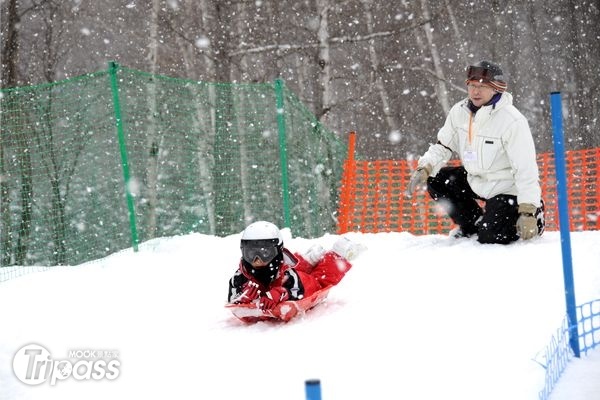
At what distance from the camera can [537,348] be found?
3559 mm

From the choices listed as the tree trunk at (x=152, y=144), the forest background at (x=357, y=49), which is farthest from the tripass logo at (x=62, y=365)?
the forest background at (x=357, y=49)

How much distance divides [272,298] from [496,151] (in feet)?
8.36

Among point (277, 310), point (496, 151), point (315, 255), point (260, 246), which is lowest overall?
point (277, 310)

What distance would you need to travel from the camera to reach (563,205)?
342 centimetres

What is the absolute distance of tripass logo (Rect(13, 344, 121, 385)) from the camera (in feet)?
12.8

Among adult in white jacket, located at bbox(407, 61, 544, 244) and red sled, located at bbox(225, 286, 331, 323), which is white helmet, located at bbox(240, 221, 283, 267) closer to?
red sled, located at bbox(225, 286, 331, 323)

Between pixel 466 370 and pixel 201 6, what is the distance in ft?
41.2

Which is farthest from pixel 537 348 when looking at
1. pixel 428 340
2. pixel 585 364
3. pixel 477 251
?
pixel 477 251

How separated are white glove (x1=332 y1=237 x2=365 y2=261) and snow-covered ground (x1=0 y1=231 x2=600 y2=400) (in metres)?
0.31

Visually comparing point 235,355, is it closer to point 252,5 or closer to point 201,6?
point 201,6

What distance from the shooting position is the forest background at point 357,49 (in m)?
14.4

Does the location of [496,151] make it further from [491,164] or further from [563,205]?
[563,205]

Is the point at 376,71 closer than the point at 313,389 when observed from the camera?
No

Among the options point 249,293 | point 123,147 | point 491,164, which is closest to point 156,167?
point 123,147
